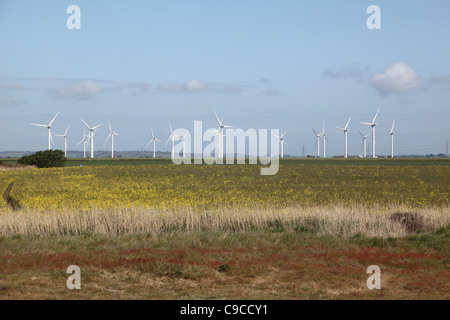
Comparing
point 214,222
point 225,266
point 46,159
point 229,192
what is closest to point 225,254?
point 225,266

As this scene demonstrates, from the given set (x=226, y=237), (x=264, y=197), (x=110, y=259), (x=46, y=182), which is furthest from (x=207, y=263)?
(x=46, y=182)

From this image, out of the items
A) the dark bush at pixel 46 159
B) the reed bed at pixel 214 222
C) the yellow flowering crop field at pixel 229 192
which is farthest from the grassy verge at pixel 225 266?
the dark bush at pixel 46 159

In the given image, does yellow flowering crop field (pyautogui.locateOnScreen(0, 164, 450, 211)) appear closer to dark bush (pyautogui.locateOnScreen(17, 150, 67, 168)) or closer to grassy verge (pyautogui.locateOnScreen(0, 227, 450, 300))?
grassy verge (pyautogui.locateOnScreen(0, 227, 450, 300))

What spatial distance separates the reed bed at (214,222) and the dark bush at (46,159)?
74.4m

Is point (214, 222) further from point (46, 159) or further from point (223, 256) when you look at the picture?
point (46, 159)

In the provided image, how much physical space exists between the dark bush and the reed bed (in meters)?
74.4

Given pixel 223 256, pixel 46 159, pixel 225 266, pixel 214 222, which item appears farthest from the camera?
pixel 46 159

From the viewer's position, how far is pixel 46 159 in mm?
97062

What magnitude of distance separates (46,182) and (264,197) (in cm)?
2956

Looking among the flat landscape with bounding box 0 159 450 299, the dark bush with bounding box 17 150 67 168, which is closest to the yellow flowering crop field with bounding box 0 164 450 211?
the flat landscape with bounding box 0 159 450 299

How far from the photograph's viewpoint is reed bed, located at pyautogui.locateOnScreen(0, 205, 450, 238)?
2370 centimetres

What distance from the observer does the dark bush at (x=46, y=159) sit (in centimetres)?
9688

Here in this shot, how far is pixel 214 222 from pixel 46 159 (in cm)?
8012

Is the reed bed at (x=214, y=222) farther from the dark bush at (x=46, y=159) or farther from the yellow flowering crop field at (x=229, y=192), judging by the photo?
the dark bush at (x=46, y=159)
